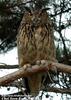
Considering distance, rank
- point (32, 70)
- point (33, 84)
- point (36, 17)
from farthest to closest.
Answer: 1. point (33, 84)
2. point (36, 17)
3. point (32, 70)

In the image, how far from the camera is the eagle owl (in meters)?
3.39

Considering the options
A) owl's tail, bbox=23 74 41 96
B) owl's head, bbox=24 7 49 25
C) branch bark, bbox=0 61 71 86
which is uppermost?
owl's head, bbox=24 7 49 25

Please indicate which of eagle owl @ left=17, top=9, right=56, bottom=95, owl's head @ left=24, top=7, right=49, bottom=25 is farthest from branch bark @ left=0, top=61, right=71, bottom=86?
owl's head @ left=24, top=7, right=49, bottom=25

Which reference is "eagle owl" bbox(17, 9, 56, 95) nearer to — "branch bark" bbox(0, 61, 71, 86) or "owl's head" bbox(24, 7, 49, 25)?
"owl's head" bbox(24, 7, 49, 25)

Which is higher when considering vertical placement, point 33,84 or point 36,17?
point 36,17

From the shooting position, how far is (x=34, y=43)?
340cm

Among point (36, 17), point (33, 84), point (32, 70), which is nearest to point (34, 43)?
point (36, 17)

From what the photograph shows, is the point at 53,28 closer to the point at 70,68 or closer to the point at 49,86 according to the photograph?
the point at 49,86

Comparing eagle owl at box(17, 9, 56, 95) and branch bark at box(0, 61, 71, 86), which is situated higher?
eagle owl at box(17, 9, 56, 95)

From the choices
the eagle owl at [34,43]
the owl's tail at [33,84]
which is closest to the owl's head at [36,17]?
the eagle owl at [34,43]

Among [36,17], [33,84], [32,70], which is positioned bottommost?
[33,84]

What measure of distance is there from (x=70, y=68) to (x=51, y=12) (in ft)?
4.47

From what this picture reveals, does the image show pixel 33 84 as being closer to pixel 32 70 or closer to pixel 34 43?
pixel 34 43

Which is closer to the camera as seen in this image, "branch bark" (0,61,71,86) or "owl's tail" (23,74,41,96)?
"branch bark" (0,61,71,86)
